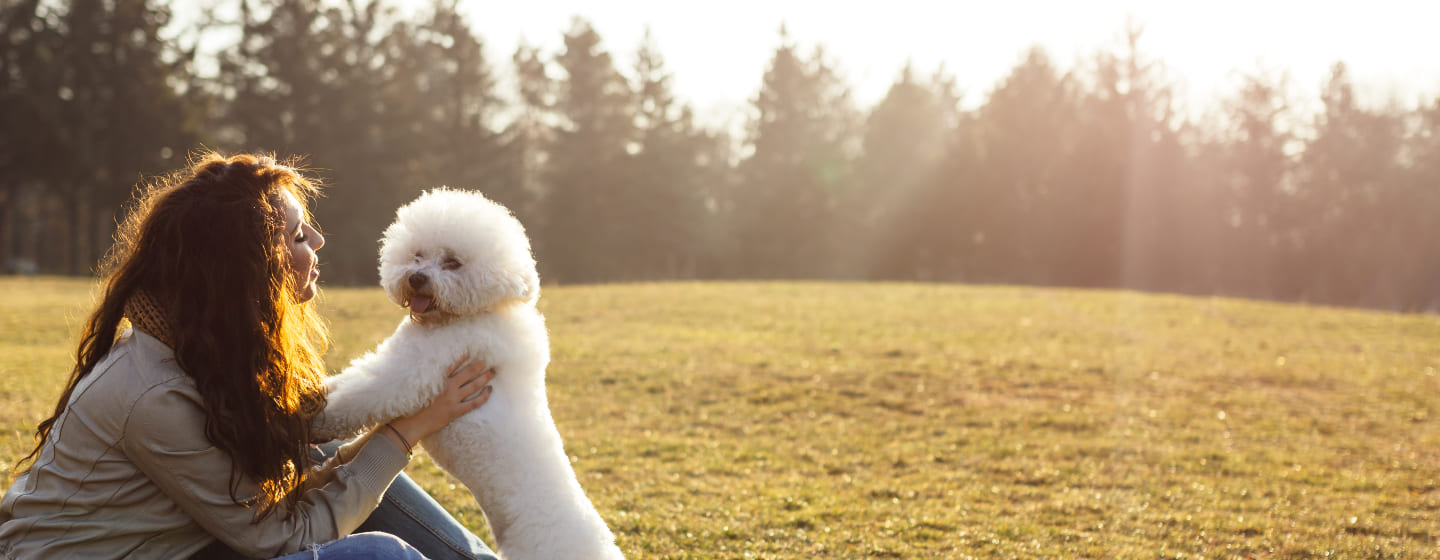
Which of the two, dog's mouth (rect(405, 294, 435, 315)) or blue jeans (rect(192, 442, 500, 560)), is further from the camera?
blue jeans (rect(192, 442, 500, 560))

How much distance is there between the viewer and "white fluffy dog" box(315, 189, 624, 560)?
9.36ft

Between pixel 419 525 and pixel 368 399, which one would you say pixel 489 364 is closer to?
pixel 368 399

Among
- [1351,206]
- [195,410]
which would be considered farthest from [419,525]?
[1351,206]

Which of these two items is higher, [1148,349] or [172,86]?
[172,86]

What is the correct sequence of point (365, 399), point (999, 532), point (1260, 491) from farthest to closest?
1. point (1260, 491)
2. point (999, 532)
3. point (365, 399)

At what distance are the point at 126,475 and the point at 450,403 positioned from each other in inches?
35.0

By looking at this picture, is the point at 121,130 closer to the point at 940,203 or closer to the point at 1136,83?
the point at 940,203

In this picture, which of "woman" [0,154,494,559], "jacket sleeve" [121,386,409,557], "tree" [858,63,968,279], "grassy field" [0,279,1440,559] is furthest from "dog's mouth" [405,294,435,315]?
"tree" [858,63,968,279]

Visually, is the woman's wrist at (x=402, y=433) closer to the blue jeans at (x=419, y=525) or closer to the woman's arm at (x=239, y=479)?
the woman's arm at (x=239, y=479)

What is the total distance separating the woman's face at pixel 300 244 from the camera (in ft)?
8.57

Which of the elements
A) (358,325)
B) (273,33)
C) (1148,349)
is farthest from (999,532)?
(273,33)

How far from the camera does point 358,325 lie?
43.3ft

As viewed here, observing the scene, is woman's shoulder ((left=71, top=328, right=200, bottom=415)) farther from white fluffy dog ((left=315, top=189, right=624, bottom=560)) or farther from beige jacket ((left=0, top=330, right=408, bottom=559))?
white fluffy dog ((left=315, top=189, right=624, bottom=560))

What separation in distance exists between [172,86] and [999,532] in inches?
1427
